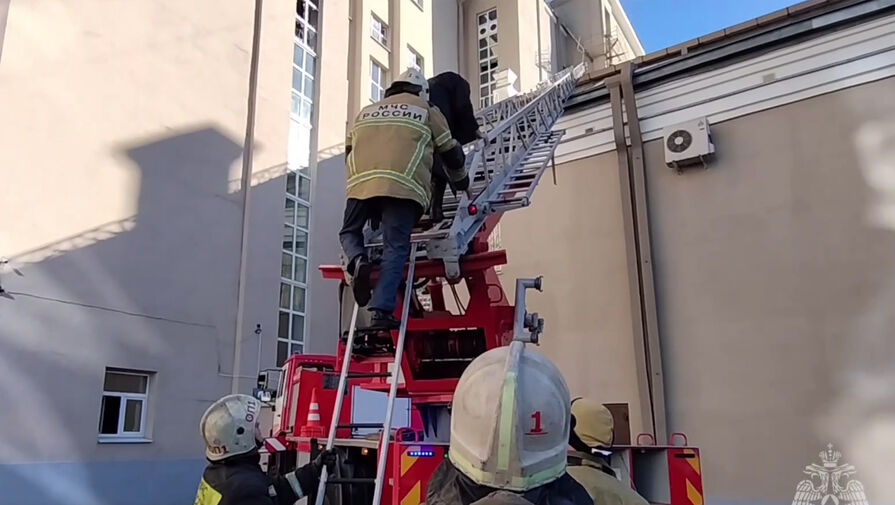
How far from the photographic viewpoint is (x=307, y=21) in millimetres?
14672

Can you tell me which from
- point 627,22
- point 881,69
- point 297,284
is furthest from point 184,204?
point 627,22

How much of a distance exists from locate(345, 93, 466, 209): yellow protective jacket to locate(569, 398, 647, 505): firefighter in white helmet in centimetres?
160

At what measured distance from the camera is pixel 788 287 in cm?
733

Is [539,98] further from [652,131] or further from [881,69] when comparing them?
[881,69]

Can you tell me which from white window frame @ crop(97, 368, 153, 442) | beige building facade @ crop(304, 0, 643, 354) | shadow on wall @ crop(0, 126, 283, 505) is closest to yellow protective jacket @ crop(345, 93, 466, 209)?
shadow on wall @ crop(0, 126, 283, 505)

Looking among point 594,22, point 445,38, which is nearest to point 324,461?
point 445,38

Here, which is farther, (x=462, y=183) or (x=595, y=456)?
(x=462, y=183)

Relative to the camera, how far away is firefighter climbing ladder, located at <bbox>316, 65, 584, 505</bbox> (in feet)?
11.9

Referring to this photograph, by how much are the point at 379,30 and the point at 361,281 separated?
15350 mm

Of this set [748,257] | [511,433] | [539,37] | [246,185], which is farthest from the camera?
[539,37]

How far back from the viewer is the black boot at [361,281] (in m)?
3.94

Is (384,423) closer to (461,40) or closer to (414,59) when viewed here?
(414,59)

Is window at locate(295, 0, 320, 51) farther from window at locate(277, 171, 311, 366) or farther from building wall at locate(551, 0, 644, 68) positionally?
building wall at locate(551, 0, 644, 68)

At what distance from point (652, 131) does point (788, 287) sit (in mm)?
2546
